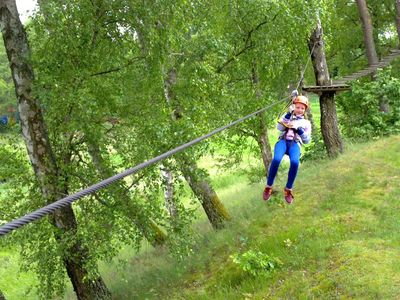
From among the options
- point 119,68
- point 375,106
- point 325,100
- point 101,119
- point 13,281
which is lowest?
point 13,281

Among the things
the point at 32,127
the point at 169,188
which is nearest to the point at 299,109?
the point at 169,188

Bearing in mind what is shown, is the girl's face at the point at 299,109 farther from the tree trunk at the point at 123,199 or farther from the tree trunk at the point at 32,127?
the tree trunk at the point at 32,127

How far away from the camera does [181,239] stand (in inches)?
332

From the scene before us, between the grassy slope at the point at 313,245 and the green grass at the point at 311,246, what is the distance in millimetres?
16

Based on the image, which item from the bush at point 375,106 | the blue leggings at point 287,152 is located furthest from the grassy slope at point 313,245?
the bush at point 375,106

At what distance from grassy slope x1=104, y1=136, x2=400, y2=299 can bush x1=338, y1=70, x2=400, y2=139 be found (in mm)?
2677

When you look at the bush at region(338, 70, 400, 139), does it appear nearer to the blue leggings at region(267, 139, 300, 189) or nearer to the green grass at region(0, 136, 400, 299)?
the green grass at region(0, 136, 400, 299)

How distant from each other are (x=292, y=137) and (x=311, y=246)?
2.27 m

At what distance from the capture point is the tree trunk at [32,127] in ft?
25.5

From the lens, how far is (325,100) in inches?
522

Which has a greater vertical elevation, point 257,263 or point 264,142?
point 264,142

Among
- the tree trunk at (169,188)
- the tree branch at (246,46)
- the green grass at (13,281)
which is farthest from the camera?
the green grass at (13,281)

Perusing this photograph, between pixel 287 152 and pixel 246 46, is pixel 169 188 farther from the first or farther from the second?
pixel 246 46

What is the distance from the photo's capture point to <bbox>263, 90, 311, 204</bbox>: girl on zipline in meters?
6.82
